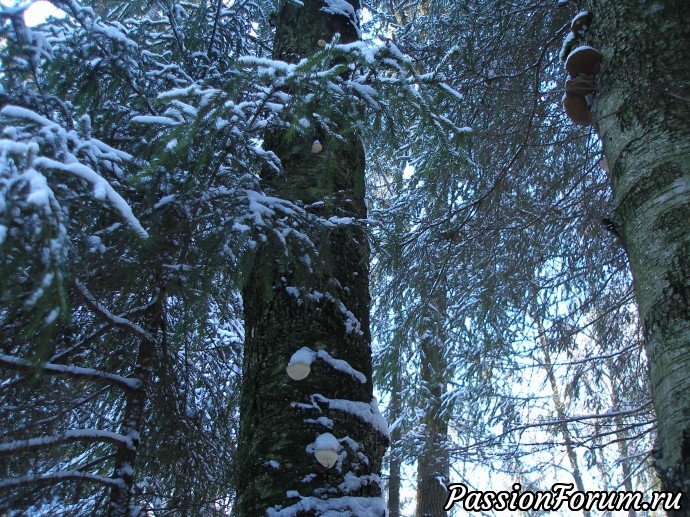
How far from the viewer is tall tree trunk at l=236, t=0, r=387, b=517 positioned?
6.65 feet

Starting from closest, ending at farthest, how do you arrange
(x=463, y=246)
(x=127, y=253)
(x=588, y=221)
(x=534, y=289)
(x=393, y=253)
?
(x=127, y=253) → (x=393, y=253) → (x=588, y=221) → (x=463, y=246) → (x=534, y=289)

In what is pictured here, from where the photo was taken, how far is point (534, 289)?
4.86 m

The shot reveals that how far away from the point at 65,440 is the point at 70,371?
240mm

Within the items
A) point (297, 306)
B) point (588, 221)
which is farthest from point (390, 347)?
point (297, 306)

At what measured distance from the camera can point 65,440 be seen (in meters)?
1.97

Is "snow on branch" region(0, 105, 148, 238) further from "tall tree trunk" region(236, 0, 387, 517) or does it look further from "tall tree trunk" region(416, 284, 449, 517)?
"tall tree trunk" region(416, 284, 449, 517)

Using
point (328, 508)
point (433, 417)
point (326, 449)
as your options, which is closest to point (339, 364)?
point (326, 449)

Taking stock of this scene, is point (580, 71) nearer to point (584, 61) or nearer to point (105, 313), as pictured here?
point (584, 61)

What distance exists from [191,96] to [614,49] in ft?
5.87

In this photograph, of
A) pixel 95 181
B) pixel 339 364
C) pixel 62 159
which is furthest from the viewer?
pixel 339 364

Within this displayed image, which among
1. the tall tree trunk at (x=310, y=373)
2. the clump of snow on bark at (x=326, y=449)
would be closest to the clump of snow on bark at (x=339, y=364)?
the tall tree trunk at (x=310, y=373)

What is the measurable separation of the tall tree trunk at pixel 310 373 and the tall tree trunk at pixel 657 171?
1042mm

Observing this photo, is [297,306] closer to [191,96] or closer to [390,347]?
[191,96]

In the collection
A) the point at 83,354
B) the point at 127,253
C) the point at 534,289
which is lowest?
the point at 83,354
